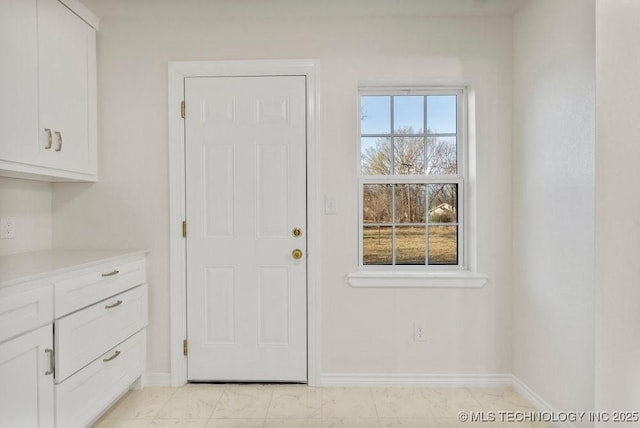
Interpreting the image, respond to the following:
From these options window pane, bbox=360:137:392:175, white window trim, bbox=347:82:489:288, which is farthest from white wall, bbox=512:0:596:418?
window pane, bbox=360:137:392:175

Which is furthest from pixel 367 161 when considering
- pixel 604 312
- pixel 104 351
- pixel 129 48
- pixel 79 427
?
pixel 79 427

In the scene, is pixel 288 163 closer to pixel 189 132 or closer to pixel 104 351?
pixel 189 132

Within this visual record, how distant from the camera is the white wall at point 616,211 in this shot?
1709 millimetres

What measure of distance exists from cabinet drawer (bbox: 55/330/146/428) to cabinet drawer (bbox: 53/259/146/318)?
331 millimetres

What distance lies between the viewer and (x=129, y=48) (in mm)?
2482

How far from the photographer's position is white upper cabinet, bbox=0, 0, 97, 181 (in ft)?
5.97

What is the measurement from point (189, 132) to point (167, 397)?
1.71 m

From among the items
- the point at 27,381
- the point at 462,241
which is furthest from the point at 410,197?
the point at 27,381

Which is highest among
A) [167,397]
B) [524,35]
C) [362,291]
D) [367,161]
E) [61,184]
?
[524,35]

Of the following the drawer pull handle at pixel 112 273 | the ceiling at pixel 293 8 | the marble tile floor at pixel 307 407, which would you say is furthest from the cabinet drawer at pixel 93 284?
the ceiling at pixel 293 8

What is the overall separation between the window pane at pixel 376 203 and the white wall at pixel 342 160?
0.19 metres

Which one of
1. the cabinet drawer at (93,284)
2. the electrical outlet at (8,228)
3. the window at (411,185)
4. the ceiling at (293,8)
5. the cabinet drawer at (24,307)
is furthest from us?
the window at (411,185)

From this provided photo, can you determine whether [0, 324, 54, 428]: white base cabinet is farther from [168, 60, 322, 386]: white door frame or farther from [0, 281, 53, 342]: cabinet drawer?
[168, 60, 322, 386]: white door frame

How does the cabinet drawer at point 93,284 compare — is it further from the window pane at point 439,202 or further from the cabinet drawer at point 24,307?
the window pane at point 439,202
